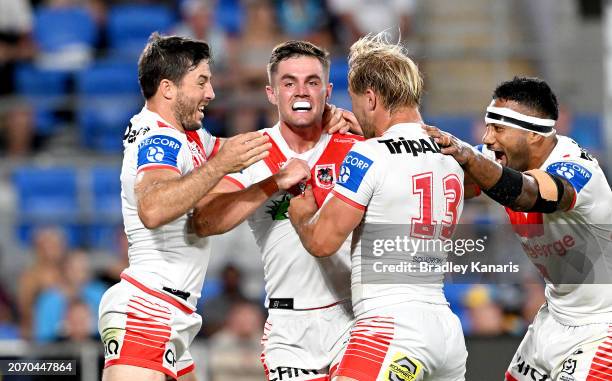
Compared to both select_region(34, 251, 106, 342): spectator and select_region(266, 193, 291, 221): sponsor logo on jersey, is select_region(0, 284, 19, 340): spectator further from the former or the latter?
select_region(266, 193, 291, 221): sponsor logo on jersey

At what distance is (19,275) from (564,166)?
24.7ft

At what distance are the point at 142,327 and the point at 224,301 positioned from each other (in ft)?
15.3

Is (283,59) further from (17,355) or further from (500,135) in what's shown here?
(17,355)

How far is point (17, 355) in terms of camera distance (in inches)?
367

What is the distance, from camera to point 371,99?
5.88m

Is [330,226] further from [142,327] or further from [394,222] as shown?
[142,327]

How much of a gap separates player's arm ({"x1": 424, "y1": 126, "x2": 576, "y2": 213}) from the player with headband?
0.39ft

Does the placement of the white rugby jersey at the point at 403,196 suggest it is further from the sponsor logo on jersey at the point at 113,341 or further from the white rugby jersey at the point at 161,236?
the sponsor logo on jersey at the point at 113,341

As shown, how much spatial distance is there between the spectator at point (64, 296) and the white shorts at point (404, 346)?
5.81 metres

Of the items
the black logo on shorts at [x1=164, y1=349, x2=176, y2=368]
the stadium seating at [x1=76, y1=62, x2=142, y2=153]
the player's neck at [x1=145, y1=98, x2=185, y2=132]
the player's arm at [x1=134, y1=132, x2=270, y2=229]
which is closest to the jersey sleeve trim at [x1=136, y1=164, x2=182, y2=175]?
the player's arm at [x1=134, y1=132, x2=270, y2=229]

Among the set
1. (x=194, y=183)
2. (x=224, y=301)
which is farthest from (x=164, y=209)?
(x=224, y=301)

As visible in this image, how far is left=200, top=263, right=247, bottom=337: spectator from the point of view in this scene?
10648 mm

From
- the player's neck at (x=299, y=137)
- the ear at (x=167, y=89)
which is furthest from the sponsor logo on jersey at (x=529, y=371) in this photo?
the ear at (x=167, y=89)

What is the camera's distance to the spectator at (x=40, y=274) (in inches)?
446
